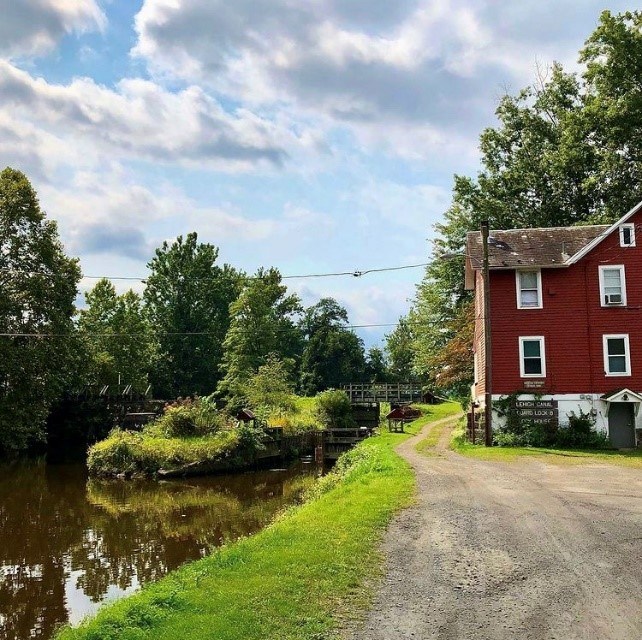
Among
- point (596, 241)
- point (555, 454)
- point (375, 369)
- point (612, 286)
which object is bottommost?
point (555, 454)

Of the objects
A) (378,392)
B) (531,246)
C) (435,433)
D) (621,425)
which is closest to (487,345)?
(531,246)

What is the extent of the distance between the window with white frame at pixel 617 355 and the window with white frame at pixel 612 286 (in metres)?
1.47

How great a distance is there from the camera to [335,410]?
42.8 meters

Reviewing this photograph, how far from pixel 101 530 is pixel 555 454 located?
15588 mm

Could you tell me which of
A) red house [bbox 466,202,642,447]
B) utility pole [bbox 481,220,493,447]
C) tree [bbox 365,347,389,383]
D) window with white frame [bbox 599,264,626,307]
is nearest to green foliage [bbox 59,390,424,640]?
utility pole [bbox 481,220,493,447]

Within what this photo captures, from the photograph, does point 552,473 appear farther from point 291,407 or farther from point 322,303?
point 322,303

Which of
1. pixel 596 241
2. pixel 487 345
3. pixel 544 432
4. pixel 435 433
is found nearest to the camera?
pixel 487 345

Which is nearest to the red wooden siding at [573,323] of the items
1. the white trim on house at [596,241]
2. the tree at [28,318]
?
the white trim on house at [596,241]

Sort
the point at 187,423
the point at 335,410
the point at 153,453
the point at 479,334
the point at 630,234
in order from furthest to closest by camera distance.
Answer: the point at 335,410
the point at 187,423
the point at 479,334
the point at 153,453
the point at 630,234

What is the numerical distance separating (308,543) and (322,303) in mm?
69440

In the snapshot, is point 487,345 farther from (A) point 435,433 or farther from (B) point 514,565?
(B) point 514,565

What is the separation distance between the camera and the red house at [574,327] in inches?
1047

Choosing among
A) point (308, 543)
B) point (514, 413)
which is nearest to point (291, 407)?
point (514, 413)

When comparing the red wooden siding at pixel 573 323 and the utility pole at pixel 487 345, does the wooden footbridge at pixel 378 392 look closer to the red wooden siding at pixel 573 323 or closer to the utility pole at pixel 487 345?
the red wooden siding at pixel 573 323
